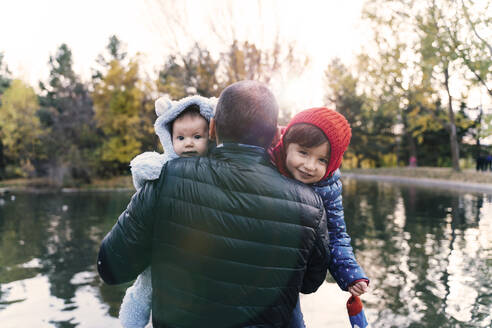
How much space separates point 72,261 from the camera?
8477mm

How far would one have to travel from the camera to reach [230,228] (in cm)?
156

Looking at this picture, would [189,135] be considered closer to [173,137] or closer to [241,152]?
[173,137]

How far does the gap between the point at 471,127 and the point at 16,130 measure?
40798mm

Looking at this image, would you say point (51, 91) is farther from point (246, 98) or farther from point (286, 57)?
point (246, 98)

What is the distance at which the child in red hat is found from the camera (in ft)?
6.16

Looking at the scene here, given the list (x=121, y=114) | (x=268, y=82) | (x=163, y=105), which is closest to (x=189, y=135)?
(x=163, y=105)

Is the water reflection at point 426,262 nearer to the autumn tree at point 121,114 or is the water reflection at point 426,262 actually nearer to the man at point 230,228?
the man at point 230,228

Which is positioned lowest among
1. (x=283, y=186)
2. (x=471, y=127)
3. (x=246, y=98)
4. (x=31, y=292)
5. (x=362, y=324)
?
(x=31, y=292)

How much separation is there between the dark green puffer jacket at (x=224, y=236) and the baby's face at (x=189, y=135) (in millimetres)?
386

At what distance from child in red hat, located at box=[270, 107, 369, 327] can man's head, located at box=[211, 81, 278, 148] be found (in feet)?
0.89

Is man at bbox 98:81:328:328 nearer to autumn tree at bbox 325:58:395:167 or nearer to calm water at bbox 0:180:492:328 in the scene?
calm water at bbox 0:180:492:328

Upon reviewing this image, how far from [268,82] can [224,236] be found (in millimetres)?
18473

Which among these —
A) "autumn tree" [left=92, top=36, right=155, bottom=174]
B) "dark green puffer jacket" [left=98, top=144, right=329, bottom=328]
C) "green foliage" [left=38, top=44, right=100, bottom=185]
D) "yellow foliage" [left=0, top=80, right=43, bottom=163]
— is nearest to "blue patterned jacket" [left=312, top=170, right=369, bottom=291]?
"dark green puffer jacket" [left=98, top=144, right=329, bottom=328]

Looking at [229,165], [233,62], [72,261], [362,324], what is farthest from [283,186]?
[233,62]
